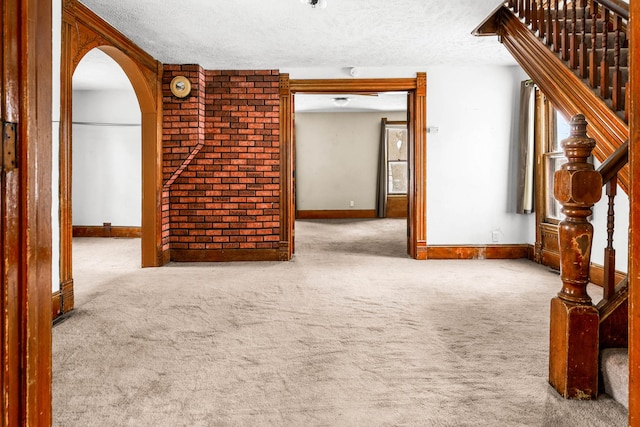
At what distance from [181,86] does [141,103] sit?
0.50 meters

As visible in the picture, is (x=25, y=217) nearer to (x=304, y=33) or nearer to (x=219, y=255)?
(x=304, y=33)

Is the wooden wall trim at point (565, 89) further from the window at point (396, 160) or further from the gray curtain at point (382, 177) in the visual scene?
the window at point (396, 160)

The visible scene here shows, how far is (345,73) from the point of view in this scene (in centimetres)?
525

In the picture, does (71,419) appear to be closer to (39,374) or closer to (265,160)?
(39,374)

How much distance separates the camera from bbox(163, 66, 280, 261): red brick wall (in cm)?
520

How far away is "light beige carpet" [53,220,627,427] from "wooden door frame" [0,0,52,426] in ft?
3.05

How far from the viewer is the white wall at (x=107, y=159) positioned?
7.09 metres

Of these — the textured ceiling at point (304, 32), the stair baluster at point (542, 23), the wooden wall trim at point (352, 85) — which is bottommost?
the stair baluster at point (542, 23)

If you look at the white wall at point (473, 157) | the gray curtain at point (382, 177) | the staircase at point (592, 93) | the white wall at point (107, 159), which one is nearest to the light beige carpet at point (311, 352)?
the staircase at point (592, 93)

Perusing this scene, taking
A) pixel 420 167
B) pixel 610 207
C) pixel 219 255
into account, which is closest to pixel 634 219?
pixel 610 207

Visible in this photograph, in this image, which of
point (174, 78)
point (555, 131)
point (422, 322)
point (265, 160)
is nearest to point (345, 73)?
point (265, 160)

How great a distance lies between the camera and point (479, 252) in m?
5.24

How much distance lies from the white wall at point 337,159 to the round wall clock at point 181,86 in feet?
17.9

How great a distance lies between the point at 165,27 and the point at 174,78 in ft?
3.96
